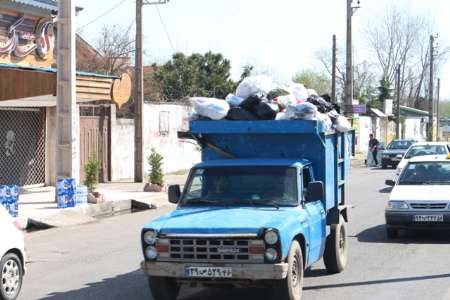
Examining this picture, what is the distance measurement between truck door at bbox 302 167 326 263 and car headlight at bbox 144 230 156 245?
5.90ft

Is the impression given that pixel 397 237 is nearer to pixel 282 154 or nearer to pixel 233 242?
pixel 282 154

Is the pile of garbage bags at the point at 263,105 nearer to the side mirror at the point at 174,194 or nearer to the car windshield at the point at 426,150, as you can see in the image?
the side mirror at the point at 174,194

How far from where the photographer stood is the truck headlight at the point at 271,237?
24.1 ft

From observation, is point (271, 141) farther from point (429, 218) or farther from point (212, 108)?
point (429, 218)

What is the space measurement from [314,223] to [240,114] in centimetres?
166

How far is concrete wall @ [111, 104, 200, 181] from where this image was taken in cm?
2680

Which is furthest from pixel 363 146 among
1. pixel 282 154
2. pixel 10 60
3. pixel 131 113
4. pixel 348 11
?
pixel 282 154

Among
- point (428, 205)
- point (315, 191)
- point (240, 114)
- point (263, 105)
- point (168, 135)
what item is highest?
point (263, 105)

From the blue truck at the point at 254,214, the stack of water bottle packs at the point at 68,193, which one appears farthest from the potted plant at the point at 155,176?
the blue truck at the point at 254,214

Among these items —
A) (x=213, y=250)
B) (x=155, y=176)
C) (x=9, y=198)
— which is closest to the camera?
(x=213, y=250)

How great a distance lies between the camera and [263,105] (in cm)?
926

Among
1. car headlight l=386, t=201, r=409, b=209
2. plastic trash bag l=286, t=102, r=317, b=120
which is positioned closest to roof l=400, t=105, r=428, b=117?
car headlight l=386, t=201, r=409, b=209

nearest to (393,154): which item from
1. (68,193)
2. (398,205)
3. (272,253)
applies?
(68,193)

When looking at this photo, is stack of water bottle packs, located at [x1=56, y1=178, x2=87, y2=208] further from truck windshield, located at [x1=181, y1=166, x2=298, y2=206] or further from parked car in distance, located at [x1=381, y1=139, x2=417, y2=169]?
parked car in distance, located at [x1=381, y1=139, x2=417, y2=169]
